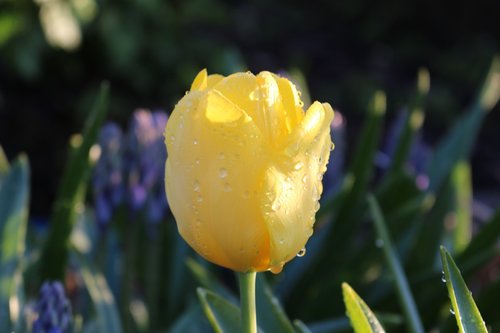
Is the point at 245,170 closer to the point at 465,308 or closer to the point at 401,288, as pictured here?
the point at 465,308

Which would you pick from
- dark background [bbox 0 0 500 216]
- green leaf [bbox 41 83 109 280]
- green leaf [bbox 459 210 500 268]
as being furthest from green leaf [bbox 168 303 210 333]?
dark background [bbox 0 0 500 216]

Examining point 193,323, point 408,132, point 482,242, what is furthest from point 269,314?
point 408,132

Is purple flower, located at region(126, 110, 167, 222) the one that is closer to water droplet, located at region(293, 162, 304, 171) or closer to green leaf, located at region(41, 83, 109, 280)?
green leaf, located at region(41, 83, 109, 280)

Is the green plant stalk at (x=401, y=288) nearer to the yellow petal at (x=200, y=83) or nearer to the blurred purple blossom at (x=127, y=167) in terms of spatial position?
the blurred purple blossom at (x=127, y=167)

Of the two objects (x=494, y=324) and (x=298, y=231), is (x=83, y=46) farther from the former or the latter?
(x=298, y=231)

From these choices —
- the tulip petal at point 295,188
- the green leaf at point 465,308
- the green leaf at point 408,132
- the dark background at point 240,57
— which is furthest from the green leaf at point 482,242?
the dark background at point 240,57

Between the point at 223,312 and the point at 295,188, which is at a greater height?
the point at 295,188

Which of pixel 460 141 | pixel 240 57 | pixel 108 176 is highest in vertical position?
pixel 108 176
